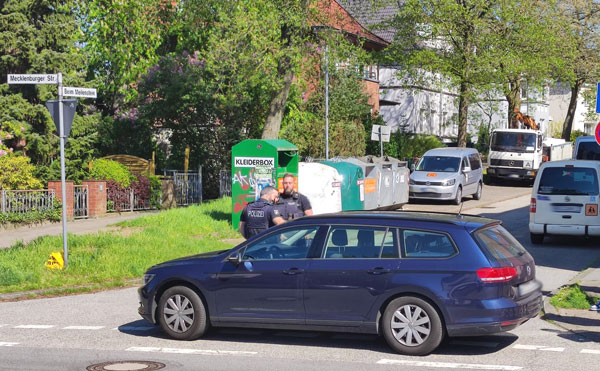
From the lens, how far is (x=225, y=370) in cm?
794

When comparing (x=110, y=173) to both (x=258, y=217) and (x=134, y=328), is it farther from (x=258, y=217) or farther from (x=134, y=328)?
(x=134, y=328)

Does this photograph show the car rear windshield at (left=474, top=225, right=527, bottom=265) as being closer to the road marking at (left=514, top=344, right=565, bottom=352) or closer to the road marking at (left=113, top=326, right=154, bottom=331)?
the road marking at (left=514, top=344, right=565, bottom=352)

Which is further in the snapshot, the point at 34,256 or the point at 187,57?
the point at 187,57

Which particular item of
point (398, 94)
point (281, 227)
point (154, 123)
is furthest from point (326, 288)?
point (398, 94)

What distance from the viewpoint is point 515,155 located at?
131 ft

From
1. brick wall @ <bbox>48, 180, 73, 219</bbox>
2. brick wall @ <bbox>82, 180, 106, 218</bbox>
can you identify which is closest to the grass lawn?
brick wall @ <bbox>48, 180, 73, 219</bbox>

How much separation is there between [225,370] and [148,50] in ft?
65.0

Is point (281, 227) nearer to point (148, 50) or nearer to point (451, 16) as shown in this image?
point (148, 50)

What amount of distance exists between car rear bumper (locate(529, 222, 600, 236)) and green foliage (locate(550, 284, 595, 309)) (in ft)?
19.8


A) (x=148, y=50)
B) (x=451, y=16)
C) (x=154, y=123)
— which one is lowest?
(x=154, y=123)

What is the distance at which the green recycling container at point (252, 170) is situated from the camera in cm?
2025

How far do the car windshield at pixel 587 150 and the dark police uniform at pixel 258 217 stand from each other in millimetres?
15668

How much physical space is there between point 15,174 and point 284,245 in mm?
16744

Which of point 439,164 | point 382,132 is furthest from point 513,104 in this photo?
point 382,132
